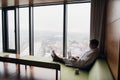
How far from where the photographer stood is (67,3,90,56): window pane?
3.90m

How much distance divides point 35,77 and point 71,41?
178 cm

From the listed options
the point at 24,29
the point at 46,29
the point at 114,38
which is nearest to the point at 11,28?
the point at 24,29

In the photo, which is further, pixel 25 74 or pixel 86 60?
pixel 25 74

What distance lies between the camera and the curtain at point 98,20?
3.20 metres

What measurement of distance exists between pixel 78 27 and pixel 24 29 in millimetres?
2051

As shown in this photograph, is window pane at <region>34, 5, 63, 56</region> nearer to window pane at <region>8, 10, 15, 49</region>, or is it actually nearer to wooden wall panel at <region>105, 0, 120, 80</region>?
window pane at <region>8, 10, 15, 49</region>

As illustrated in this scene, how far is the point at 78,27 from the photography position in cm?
403

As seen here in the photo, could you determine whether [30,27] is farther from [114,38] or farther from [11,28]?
[114,38]

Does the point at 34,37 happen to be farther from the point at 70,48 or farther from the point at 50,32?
the point at 70,48

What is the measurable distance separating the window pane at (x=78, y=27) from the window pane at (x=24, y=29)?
1585 millimetres

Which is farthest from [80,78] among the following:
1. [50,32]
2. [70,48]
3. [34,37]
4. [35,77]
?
[34,37]

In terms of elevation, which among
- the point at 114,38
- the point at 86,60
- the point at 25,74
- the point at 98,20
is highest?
the point at 98,20

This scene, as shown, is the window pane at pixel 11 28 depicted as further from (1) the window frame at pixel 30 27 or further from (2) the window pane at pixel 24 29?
(2) the window pane at pixel 24 29

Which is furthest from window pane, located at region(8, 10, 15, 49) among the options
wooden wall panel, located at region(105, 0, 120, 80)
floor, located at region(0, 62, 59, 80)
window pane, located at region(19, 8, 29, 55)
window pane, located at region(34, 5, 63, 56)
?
wooden wall panel, located at region(105, 0, 120, 80)
